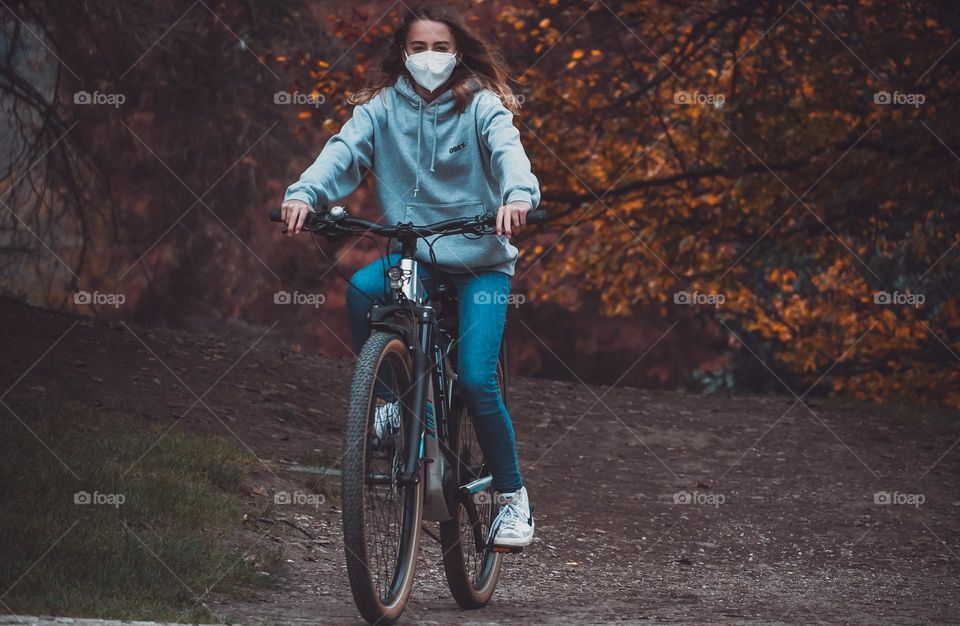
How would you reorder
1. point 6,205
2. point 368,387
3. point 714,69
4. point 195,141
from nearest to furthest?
1. point 368,387
2. point 6,205
3. point 195,141
4. point 714,69

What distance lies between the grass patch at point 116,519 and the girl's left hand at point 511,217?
4.64ft

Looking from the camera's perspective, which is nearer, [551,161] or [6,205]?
[6,205]

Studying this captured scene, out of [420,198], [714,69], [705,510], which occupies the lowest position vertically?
[705,510]

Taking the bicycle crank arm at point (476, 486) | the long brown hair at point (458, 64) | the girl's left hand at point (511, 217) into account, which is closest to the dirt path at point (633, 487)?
the bicycle crank arm at point (476, 486)

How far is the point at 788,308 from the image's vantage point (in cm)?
1476

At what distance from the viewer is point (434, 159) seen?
4227 mm

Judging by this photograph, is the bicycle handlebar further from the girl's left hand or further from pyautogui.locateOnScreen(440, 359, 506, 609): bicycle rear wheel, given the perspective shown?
pyautogui.locateOnScreen(440, 359, 506, 609): bicycle rear wheel

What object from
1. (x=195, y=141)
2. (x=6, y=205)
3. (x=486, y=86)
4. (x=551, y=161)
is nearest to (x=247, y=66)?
(x=195, y=141)

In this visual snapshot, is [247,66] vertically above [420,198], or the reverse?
[247,66]

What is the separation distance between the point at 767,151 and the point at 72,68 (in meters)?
5.68

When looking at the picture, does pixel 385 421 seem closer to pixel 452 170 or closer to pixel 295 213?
pixel 295 213

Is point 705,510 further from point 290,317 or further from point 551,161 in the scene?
point 290,317

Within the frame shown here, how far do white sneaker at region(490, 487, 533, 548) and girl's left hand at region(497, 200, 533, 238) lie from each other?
3.60 ft

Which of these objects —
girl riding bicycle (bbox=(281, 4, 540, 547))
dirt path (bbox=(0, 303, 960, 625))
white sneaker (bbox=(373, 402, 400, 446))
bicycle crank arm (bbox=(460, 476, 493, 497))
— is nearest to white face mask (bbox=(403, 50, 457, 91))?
girl riding bicycle (bbox=(281, 4, 540, 547))
